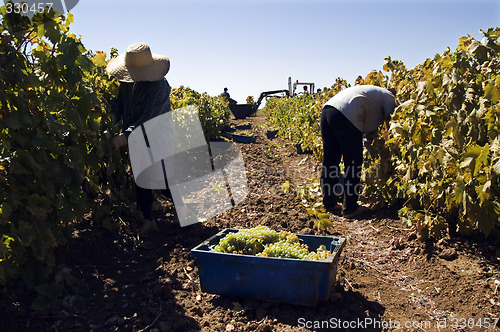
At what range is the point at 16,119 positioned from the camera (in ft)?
8.66

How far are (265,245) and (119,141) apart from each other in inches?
69.6

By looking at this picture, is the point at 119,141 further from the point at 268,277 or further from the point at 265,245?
the point at 268,277

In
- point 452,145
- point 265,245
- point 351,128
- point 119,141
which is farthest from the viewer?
point 351,128

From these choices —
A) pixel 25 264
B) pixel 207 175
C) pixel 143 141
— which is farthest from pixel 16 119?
pixel 207 175

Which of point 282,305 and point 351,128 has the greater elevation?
point 351,128

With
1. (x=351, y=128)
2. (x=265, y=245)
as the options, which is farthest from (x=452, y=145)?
(x=265, y=245)

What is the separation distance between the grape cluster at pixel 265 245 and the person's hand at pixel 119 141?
151cm

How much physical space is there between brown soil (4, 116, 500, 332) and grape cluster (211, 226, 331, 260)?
1.08 feet

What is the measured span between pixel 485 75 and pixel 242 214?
276cm

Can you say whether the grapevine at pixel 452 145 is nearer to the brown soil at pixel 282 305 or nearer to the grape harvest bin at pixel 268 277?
the brown soil at pixel 282 305

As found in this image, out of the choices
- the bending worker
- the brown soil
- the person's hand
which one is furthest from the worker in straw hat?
the bending worker

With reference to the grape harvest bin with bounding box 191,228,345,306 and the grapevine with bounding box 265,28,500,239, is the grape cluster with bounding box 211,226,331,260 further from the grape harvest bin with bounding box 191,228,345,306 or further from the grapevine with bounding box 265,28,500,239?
the grapevine with bounding box 265,28,500,239

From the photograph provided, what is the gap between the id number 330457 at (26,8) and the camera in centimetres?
269

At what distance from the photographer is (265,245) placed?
300cm
